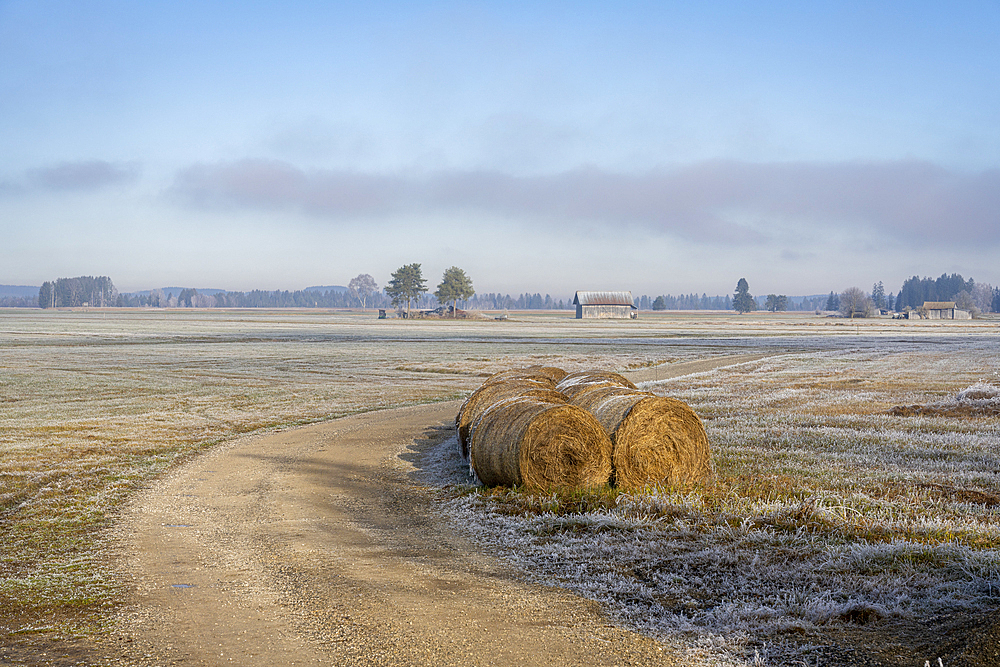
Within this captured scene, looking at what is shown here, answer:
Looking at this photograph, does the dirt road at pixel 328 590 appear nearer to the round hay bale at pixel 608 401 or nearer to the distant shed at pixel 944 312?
the round hay bale at pixel 608 401

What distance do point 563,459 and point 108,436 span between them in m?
11.9

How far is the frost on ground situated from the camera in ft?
23.1

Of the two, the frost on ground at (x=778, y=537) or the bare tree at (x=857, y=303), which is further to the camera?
the bare tree at (x=857, y=303)

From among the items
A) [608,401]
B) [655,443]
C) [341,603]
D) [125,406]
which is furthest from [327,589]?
[125,406]

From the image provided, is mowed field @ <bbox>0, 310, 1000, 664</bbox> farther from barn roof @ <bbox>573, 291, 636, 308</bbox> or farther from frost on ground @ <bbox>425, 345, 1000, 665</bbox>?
barn roof @ <bbox>573, 291, 636, 308</bbox>

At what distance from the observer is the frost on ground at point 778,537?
23.1 ft

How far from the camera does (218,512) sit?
37.8 feet

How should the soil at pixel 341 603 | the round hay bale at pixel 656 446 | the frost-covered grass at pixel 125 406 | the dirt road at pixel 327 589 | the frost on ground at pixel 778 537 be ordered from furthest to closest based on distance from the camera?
the round hay bale at pixel 656 446 → the frost-covered grass at pixel 125 406 → the frost on ground at pixel 778 537 → the dirt road at pixel 327 589 → the soil at pixel 341 603

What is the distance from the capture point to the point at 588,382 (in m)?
15.5

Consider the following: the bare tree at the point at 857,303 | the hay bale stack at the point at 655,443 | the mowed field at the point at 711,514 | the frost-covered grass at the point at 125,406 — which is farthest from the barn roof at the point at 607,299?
the hay bale stack at the point at 655,443

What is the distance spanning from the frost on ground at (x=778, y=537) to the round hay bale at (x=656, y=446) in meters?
0.53

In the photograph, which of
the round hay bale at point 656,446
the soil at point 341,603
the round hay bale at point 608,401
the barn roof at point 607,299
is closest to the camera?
the soil at point 341,603

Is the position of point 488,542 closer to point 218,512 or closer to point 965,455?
point 218,512

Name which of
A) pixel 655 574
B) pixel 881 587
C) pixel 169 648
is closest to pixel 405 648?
pixel 169 648
